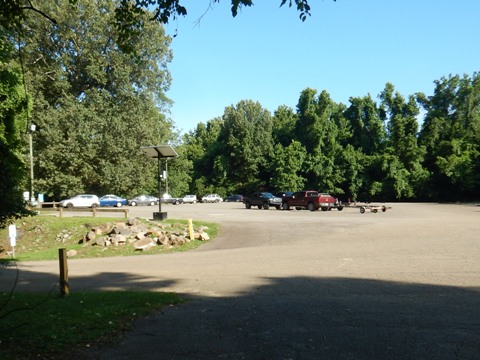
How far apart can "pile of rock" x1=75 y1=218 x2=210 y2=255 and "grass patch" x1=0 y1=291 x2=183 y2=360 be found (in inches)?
439

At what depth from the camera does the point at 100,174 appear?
50.5 metres

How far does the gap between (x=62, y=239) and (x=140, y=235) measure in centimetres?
590

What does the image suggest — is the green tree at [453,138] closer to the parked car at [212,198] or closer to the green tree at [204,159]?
the parked car at [212,198]

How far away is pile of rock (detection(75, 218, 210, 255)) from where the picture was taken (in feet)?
62.5

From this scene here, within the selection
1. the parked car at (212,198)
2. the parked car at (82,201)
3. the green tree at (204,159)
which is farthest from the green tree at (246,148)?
the parked car at (82,201)

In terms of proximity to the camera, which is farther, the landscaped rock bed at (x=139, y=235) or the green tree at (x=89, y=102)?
the green tree at (x=89, y=102)

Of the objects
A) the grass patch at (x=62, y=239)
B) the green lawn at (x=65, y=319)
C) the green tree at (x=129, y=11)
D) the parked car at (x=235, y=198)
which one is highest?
the green tree at (x=129, y=11)

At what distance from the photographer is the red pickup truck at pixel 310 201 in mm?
37656

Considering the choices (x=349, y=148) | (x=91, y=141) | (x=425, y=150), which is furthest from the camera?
(x=349, y=148)

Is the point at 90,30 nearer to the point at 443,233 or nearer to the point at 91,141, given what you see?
the point at 91,141

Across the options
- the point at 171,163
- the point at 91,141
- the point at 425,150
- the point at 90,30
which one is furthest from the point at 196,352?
the point at 171,163

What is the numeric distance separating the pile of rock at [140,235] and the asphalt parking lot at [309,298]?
10.7 ft

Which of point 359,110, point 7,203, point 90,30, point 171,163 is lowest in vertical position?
point 7,203

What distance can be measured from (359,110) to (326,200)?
122 feet
